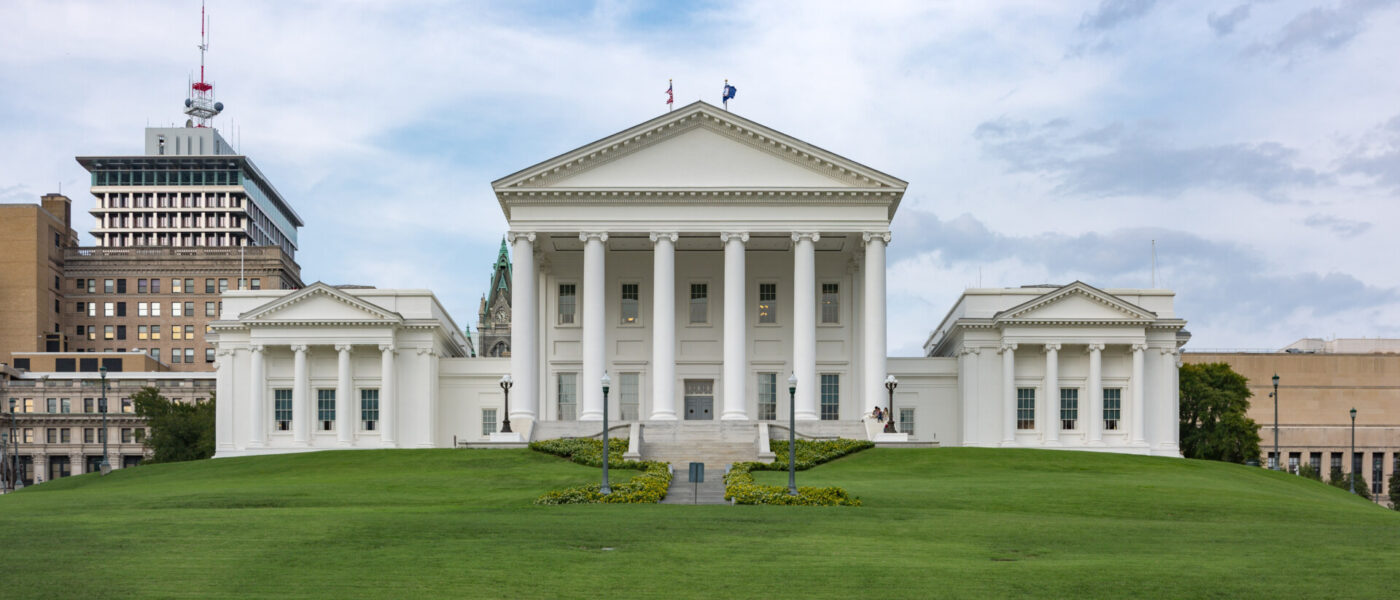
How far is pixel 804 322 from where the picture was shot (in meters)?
68.4

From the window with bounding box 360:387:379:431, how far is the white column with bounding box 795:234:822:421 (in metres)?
22.7

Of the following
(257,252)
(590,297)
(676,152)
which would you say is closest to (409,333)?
(590,297)

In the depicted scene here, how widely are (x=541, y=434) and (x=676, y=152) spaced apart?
15.7 m

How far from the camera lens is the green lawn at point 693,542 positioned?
22938mm

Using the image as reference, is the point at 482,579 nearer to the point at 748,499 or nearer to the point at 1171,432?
the point at 748,499

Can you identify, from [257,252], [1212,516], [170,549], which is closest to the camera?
[170,549]

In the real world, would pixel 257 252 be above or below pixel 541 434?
above

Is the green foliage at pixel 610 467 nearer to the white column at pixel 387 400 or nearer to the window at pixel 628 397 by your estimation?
the window at pixel 628 397

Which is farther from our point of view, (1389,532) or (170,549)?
(1389,532)

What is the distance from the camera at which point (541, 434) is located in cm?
6550

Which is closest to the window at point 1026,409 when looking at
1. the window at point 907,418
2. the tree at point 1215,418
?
the window at point 907,418

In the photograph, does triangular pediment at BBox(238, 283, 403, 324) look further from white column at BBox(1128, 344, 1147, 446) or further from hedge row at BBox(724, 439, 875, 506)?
white column at BBox(1128, 344, 1147, 446)

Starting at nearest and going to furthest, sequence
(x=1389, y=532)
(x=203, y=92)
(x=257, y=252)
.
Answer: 1. (x=1389, y=532)
2. (x=257, y=252)
3. (x=203, y=92)

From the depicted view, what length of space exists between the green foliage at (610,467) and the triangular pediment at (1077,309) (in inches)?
941
